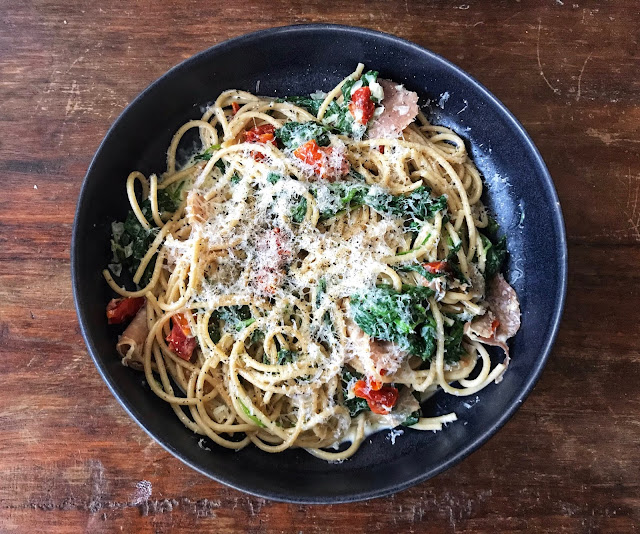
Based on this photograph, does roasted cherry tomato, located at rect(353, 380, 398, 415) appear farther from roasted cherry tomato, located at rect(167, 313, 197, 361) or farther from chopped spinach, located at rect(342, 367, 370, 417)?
roasted cherry tomato, located at rect(167, 313, 197, 361)

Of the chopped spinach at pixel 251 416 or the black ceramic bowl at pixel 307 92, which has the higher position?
the black ceramic bowl at pixel 307 92

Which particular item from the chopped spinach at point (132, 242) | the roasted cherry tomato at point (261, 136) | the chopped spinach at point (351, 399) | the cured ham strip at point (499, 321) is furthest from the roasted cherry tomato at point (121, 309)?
the cured ham strip at point (499, 321)

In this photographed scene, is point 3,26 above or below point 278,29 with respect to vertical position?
below

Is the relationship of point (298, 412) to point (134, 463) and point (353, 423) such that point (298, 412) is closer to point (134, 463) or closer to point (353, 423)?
point (353, 423)

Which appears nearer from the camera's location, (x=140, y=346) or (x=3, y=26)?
(x=140, y=346)

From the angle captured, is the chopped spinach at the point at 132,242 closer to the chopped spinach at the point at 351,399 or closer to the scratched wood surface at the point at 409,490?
the scratched wood surface at the point at 409,490

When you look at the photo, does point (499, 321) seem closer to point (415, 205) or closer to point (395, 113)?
point (415, 205)

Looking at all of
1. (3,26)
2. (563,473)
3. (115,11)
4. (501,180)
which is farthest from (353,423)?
(3,26)
